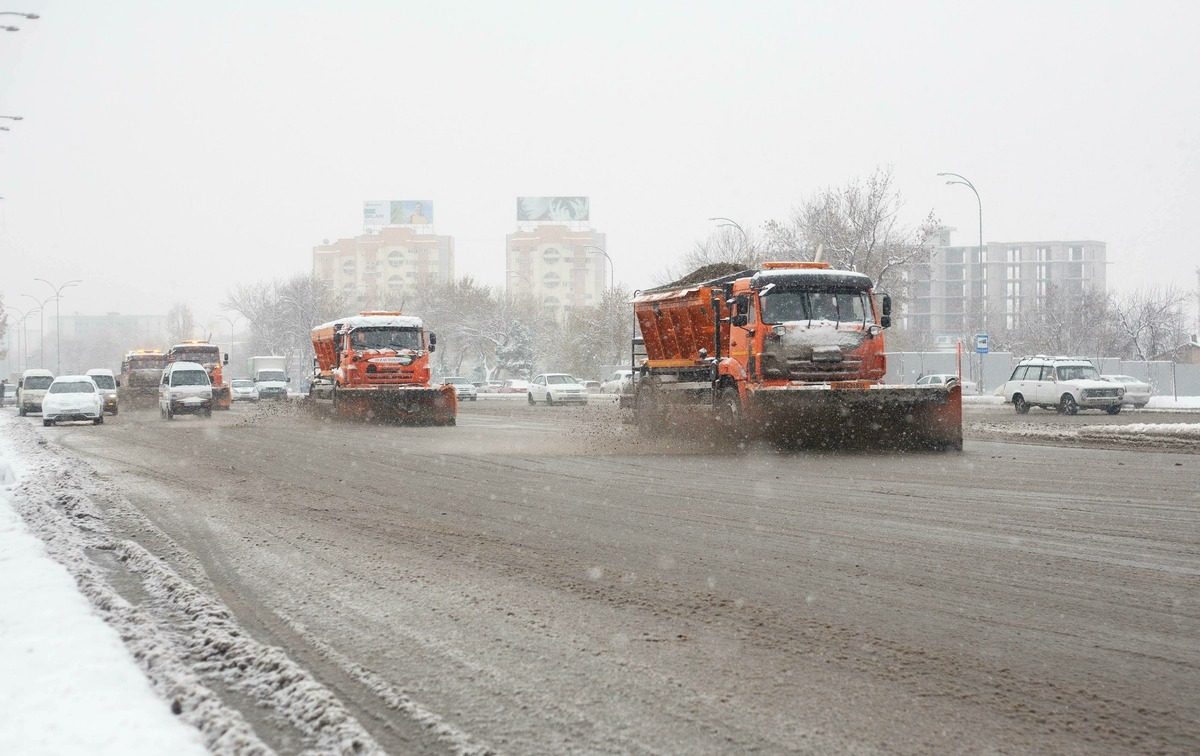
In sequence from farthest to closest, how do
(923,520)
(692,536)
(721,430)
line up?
(721,430)
(923,520)
(692,536)

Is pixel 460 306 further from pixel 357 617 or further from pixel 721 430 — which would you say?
pixel 357 617

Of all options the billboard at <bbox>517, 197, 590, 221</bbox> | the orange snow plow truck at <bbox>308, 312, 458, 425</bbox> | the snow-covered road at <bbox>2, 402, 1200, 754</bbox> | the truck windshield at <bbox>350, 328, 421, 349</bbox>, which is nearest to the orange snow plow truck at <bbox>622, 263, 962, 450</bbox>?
the snow-covered road at <bbox>2, 402, 1200, 754</bbox>

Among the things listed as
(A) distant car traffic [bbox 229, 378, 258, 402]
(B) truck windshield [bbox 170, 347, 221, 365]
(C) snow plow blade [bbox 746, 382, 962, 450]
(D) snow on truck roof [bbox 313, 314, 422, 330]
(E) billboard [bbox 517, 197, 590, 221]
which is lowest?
(A) distant car traffic [bbox 229, 378, 258, 402]

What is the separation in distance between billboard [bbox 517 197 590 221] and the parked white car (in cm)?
14729

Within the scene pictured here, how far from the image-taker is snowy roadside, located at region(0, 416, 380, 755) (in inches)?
173

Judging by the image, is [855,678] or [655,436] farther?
[655,436]

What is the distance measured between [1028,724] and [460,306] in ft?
353

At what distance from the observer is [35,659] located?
5516 millimetres

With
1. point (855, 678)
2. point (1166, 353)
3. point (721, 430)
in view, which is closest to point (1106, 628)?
point (855, 678)

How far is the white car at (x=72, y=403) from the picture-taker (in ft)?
117

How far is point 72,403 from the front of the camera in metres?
35.8

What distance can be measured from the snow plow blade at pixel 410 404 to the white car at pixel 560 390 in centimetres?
2120

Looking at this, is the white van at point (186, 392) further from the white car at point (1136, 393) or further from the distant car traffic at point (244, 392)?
the white car at point (1136, 393)

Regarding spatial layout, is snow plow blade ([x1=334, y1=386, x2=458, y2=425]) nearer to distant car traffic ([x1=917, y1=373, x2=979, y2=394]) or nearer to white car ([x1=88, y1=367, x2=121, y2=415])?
white car ([x1=88, y1=367, x2=121, y2=415])
